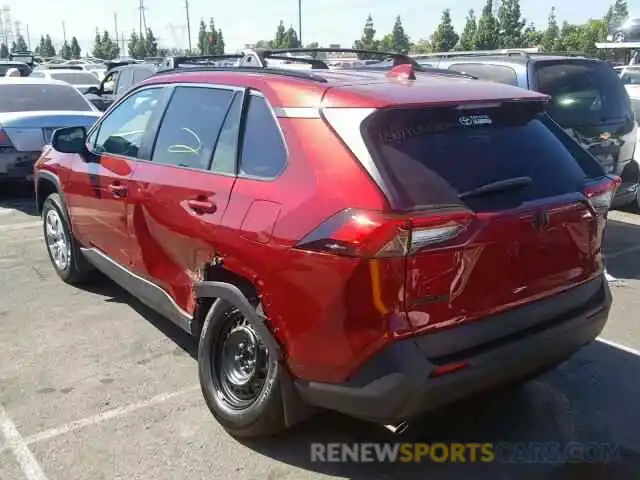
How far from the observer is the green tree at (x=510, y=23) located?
68.1 meters

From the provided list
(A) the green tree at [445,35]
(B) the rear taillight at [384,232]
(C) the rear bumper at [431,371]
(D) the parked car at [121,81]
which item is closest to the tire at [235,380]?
(C) the rear bumper at [431,371]

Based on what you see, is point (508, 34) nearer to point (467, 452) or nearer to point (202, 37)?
point (202, 37)

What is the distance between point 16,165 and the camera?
879 centimetres

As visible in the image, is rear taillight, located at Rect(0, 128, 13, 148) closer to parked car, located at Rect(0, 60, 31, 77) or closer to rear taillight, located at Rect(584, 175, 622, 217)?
rear taillight, located at Rect(584, 175, 622, 217)

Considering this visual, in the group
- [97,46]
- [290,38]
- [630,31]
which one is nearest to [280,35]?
[290,38]

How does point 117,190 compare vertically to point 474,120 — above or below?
below

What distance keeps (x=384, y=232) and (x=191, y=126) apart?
1653 millimetres

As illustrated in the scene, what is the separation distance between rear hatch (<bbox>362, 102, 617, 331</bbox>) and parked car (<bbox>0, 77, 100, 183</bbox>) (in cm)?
714

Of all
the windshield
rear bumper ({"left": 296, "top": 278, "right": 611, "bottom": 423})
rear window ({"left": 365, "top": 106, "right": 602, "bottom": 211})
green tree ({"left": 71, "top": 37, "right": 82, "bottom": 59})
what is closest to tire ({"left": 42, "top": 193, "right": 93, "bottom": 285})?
rear bumper ({"left": 296, "top": 278, "right": 611, "bottom": 423})

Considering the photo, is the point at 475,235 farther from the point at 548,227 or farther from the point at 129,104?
the point at 129,104

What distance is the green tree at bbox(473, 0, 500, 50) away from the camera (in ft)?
214

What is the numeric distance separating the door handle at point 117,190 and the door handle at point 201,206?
88cm

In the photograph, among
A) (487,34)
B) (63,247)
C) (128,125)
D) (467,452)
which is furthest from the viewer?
(487,34)

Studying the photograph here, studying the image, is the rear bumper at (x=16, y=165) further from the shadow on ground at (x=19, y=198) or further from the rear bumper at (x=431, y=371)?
the rear bumper at (x=431, y=371)
